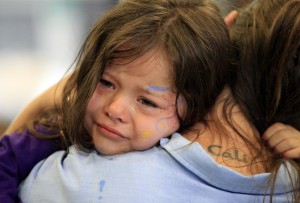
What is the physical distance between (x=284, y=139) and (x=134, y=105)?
1.04ft

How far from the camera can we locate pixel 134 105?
35.3 inches

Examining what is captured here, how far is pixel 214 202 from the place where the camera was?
0.83m

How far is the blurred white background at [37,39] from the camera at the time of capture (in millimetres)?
3705

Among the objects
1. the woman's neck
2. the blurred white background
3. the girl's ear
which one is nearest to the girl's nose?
the woman's neck

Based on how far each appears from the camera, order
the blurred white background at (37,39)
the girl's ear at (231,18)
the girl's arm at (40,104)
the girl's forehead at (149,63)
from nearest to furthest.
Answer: the girl's forehead at (149,63) < the girl's ear at (231,18) < the girl's arm at (40,104) < the blurred white background at (37,39)

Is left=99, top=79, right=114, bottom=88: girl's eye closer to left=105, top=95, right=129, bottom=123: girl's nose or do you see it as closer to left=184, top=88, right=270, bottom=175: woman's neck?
left=105, top=95, right=129, bottom=123: girl's nose

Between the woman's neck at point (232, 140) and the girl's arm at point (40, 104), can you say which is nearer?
the woman's neck at point (232, 140)

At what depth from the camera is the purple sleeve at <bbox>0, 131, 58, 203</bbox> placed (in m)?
0.94

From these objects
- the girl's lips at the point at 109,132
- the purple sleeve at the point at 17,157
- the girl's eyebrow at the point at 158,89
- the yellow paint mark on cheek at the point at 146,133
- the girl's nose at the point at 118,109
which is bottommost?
the purple sleeve at the point at 17,157

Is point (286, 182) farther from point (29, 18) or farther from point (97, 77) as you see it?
point (29, 18)

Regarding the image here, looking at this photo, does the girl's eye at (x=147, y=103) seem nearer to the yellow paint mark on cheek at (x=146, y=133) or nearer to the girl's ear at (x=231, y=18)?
the yellow paint mark on cheek at (x=146, y=133)

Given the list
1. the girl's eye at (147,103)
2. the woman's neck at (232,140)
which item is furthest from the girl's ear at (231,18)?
the girl's eye at (147,103)

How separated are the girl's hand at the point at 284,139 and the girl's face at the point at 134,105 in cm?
20

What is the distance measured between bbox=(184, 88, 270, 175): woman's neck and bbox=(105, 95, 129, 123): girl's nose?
0.44 ft
